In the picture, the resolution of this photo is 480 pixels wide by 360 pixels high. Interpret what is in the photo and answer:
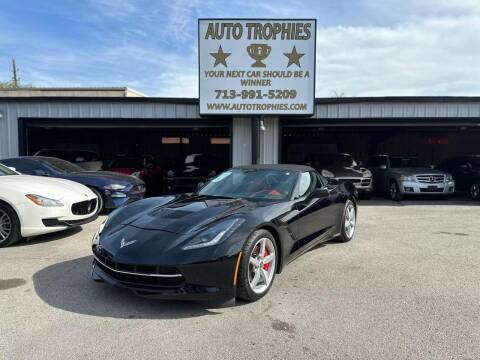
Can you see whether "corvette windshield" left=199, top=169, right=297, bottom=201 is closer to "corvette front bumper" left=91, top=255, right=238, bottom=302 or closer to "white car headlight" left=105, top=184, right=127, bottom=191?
"corvette front bumper" left=91, top=255, right=238, bottom=302

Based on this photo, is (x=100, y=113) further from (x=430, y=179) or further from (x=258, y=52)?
(x=430, y=179)

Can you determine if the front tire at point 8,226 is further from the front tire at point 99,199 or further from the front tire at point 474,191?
the front tire at point 474,191

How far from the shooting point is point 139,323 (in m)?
3.32

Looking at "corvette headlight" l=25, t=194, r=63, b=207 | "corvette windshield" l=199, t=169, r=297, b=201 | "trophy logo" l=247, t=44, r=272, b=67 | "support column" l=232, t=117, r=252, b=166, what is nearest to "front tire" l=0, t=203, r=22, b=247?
"corvette headlight" l=25, t=194, r=63, b=207

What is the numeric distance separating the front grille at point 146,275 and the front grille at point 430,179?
10672 mm

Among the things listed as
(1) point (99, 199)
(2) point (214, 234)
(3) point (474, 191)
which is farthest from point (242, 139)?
(2) point (214, 234)

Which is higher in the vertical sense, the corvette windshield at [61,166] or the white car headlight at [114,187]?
the corvette windshield at [61,166]

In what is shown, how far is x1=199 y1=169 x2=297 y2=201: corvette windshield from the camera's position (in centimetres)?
477

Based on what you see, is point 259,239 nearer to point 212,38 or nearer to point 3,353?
point 3,353

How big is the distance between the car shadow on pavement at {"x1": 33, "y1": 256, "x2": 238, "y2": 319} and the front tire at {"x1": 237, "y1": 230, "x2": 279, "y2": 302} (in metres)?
0.21

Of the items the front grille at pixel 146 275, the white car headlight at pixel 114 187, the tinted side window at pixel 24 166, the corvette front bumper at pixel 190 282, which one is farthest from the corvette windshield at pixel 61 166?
the corvette front bumper at pixel 190 282

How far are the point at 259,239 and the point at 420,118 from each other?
10491mm

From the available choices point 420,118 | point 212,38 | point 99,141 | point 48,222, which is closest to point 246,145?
point 212,38

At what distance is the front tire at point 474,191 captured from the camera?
12477 millimetres
